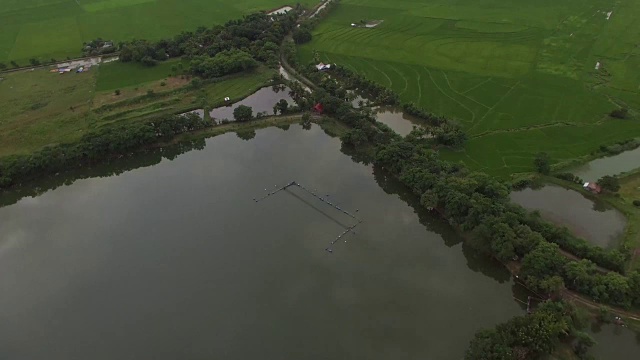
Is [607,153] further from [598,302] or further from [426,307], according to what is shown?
[426,307]

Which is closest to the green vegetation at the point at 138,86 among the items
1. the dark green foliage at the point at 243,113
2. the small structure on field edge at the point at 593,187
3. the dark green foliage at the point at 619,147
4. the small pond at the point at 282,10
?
the dark green foliage at the point at 243,113

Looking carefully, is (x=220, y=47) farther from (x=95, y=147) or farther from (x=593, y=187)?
(x=593, y=187)

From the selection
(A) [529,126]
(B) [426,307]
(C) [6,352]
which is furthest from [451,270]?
(C) [6,352]

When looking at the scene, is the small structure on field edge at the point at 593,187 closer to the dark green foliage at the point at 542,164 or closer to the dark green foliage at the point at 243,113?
the dark green foliage at the point at 542,164

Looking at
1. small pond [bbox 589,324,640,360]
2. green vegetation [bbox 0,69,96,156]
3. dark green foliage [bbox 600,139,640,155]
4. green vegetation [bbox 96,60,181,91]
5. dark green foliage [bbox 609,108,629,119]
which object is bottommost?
green vegetation [bbox 0,69,96,156]

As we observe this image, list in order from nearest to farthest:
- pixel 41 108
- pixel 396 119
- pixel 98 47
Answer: pixel 396 119 → pixel 41 108 → pixel 98 47

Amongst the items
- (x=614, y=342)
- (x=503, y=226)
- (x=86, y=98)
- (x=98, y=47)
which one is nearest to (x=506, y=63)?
(x=503, y=226)

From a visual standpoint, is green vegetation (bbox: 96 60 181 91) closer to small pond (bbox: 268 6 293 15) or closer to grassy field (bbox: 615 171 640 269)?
small pond (bbox: 268 6 293 15)

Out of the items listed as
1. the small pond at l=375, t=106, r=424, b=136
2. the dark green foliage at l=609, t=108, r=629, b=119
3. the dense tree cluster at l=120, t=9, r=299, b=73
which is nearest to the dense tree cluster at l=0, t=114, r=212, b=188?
the dense tree cluster at l=120, t=9, r=299, b=73
